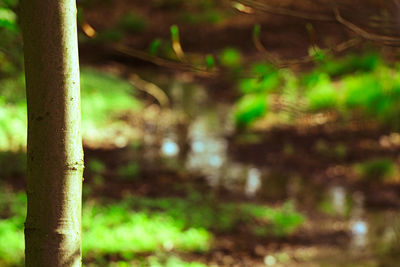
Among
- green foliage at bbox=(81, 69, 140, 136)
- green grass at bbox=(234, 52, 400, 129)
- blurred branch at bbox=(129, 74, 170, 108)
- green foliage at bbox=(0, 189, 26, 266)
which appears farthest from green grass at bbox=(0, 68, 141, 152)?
green grass at bbox=(234, 52, 400, 129)

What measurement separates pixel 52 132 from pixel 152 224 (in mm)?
4136

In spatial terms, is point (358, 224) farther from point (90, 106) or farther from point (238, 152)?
point (90, 106)

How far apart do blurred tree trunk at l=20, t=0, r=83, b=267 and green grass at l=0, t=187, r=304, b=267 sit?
280cm

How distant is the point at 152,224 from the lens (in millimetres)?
5445

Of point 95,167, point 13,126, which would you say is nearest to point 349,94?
point 95,167

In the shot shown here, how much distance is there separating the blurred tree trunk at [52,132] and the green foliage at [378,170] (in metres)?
6.67

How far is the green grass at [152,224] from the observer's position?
459 cm

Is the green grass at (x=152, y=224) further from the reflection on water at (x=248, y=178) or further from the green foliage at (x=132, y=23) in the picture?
the green foliage at (x=132, y=23)

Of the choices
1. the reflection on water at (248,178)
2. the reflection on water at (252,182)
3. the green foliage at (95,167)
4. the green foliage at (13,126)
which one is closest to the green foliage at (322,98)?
the reflection on water at (248,178)

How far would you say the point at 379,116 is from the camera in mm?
9109

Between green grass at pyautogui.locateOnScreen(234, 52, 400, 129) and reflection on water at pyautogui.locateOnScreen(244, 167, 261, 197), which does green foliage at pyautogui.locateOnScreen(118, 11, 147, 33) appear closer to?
green grass at pyautogui.locateOnScreen(234, 52, 400, 129)

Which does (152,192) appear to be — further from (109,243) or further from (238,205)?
(109,243)

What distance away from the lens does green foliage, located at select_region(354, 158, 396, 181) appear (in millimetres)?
7523

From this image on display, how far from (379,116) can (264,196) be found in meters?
3.07
